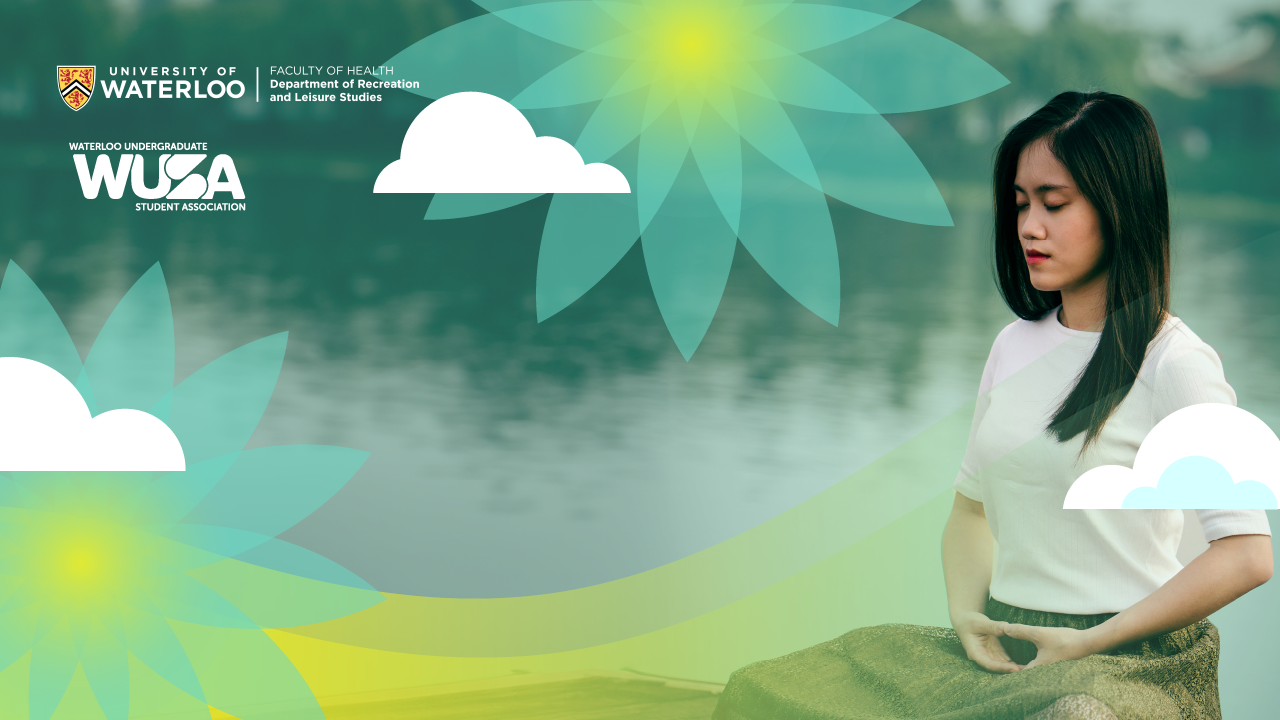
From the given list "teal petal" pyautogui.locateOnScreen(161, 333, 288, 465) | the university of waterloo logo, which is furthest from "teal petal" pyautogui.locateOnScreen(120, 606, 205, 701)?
"teal petal" pyautogui.locateOnScreen(161, 333, 288, 465)

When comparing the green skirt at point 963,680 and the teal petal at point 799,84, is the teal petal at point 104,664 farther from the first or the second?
the teal petal at point 799,84

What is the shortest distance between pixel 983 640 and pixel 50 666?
1.27 metres

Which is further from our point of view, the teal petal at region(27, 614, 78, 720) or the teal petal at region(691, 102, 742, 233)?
the teal petal at region(691, 102, 742, 233)

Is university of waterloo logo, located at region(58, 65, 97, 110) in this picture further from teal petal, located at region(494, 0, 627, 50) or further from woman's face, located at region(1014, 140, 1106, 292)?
woman's face, located at region(1014, 140, 1106, 292)

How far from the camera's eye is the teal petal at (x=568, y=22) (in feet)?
5.62

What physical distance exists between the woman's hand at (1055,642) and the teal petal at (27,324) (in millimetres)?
2346

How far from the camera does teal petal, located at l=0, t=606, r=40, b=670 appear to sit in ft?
4.99

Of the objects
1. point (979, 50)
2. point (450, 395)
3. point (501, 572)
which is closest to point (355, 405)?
point (450, 395)

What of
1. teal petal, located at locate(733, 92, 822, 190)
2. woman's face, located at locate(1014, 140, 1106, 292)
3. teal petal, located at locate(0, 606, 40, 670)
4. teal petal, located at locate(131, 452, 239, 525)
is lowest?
teal petal, located at locate(0, 606, 40, 670)

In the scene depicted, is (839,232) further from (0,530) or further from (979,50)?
(0,530)

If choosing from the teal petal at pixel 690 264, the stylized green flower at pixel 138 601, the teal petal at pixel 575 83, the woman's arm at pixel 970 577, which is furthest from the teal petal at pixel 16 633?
the teal petal at pixel 690 264

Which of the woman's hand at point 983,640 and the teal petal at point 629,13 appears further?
the teal petal at point 629,13

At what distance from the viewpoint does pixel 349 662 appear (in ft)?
5.33

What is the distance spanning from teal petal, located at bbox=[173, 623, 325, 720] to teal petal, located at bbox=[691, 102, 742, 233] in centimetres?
93
